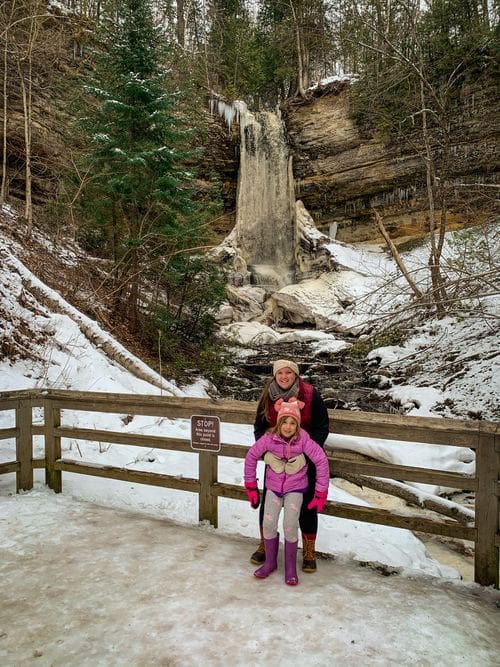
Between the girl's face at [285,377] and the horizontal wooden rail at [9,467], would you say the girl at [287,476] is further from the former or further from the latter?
the horizontal wooden rail at [9,467]

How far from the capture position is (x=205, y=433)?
11.7 feet

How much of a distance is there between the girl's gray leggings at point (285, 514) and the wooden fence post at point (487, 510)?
116cm

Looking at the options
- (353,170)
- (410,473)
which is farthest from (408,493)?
(353,170)

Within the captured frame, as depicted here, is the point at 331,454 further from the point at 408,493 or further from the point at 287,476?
the point at 408,493

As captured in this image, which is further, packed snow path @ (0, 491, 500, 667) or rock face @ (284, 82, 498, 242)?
rock face @ (284, 82, 498, 242)

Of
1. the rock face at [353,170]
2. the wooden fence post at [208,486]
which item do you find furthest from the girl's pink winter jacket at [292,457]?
the rock face at [353,170]

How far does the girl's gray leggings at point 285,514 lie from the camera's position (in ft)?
9.52

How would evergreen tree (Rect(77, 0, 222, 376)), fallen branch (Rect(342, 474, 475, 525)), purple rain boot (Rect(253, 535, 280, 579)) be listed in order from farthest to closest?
1. evergreen tree (Rect(77, 0, 222, 376))
2. fallen branch (Rect(342, 474, 475, 525))
3. purple rain boot (Rect(253, 535, 280, 579))

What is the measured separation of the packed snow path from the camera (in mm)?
2129

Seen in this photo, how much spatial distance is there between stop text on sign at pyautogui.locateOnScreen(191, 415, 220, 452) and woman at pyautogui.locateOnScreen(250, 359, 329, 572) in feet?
1.75

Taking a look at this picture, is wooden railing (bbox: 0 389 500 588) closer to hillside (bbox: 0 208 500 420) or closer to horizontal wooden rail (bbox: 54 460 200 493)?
horizontal wooden rail (bbox: 54 460 200 493)

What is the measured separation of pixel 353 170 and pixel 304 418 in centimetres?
2490

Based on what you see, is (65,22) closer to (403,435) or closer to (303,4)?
(303,4)

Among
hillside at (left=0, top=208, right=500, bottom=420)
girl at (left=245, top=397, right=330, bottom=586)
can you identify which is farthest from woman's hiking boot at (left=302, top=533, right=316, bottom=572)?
hillside at (left=0, top=208, right=500, bottom=420)
